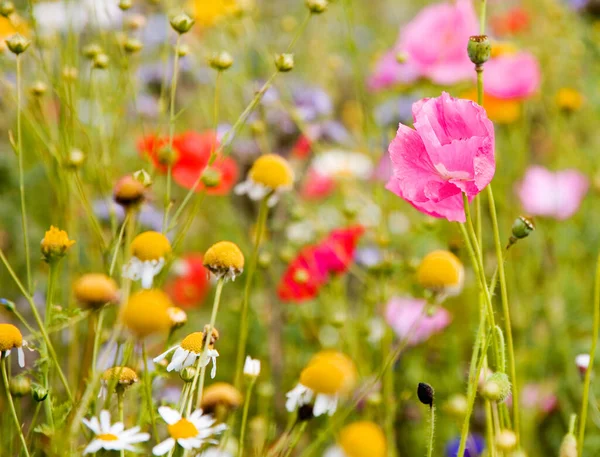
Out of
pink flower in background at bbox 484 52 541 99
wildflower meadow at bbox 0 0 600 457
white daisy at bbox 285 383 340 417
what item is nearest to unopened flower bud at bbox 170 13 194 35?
wildflower meadow at bbox 0 0 600 457

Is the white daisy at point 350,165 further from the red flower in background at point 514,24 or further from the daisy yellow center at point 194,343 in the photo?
the daisy yellow center at point 194,343

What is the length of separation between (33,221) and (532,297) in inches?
31.4

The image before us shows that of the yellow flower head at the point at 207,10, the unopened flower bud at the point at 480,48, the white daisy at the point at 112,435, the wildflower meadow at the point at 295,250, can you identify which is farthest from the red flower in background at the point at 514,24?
the white daisy at the point at 112,435

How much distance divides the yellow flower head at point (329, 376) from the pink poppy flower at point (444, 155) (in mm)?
131

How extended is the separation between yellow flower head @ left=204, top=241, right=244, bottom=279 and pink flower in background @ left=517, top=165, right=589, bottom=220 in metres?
0.74

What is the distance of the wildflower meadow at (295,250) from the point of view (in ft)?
1.50

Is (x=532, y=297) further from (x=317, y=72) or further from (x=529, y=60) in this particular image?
(x=317, y=72)

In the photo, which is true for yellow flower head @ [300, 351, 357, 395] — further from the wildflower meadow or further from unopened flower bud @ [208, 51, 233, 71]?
unopened flower bud @ [208, 51, 233, 71]

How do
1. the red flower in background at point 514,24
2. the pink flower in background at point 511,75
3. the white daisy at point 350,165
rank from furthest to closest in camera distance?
the red flower in background at point 514,24, the white daisy at point 350,165, the pink flower in background at point 511,75

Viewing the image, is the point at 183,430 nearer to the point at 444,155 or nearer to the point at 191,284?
the point at 444,155

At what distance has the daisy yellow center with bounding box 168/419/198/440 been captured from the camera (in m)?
0.41

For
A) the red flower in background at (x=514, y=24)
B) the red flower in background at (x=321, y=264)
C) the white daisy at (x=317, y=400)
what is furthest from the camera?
the red flower in background at (x=514, y=24)

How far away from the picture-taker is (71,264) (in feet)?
2.82

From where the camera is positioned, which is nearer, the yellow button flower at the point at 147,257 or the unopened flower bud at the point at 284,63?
the yellow button flower at the point at 147,257
